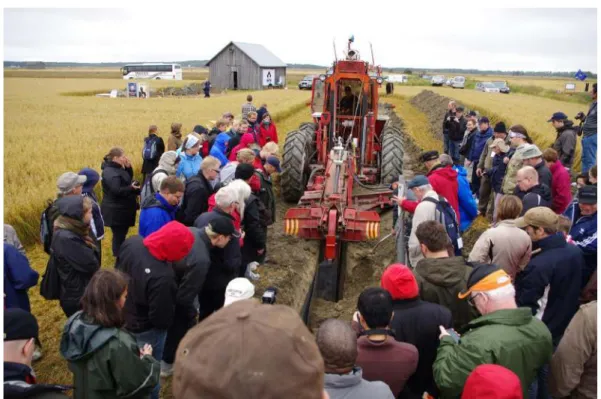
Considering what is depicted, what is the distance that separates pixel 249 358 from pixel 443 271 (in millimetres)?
2580

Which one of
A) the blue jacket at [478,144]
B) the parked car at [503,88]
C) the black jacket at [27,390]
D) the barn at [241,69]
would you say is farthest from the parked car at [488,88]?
the black jacket at [27,390]

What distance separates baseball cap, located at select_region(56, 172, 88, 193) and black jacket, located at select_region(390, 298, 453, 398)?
3200mm

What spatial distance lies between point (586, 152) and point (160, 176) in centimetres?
729

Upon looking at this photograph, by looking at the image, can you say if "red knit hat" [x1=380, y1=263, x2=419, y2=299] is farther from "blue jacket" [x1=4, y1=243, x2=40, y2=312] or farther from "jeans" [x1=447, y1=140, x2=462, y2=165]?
"jeans" [x1=447, y1=140, x2=462, y2=165]

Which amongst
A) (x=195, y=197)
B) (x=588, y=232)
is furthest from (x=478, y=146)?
(x=195, y=197)

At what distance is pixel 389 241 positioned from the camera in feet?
24.1

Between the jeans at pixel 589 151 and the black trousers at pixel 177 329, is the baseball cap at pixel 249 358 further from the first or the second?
the jeans at pixel 589 151

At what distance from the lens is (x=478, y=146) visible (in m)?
9.16

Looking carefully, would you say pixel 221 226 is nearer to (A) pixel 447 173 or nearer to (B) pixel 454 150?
(A) pixel 447 173

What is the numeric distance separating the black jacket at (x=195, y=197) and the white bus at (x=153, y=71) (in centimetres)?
6255

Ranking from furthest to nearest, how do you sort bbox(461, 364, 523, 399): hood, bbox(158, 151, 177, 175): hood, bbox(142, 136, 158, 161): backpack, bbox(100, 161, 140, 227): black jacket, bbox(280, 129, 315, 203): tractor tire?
bbox(280, 129, 315, 203): tractor tire < bbox(142, 136, 158, 161): backpack < bbox(158, 151, 177, 175): hood < bbox(100, 161, 140, 227): black jacket < bbox(461, 364, 523, 399): hood

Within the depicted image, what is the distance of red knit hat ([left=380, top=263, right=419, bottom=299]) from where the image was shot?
294cm

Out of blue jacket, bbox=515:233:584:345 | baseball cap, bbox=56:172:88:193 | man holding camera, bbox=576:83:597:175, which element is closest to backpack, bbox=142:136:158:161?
baseball cap, bbox=56:172:88:193

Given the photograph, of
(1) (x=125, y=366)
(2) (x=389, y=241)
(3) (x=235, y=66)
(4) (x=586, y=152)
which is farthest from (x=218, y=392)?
(3) (x=235, y=66)
